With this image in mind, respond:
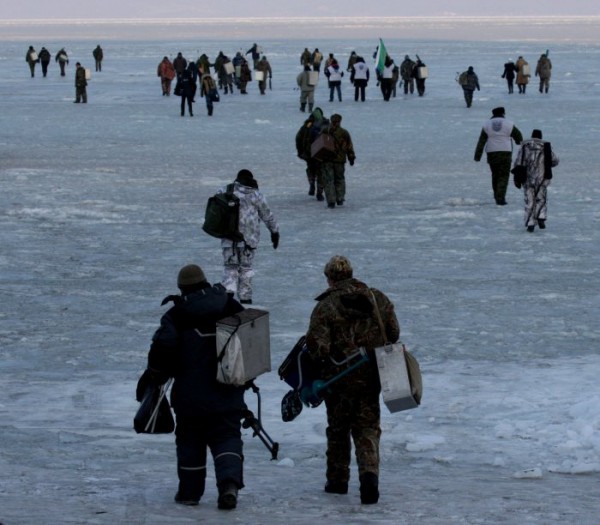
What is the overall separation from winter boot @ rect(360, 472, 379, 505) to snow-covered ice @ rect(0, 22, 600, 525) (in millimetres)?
71

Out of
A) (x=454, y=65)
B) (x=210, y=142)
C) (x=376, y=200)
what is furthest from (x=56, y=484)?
(x=454, y=65)

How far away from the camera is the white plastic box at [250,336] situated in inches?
266

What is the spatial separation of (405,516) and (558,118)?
92.4ft

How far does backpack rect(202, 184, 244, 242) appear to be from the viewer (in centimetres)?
1235

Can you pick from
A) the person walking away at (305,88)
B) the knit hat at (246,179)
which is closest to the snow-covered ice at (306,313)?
the knit hat at (246,179)

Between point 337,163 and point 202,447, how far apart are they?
40.2 feet

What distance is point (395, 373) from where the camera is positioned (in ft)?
22.8

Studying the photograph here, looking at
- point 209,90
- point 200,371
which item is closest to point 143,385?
point 200,371

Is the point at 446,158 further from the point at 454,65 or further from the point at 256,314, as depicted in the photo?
the point at 454,65

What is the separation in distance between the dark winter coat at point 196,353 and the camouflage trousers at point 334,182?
40.4ft

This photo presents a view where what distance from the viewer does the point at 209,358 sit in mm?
6848

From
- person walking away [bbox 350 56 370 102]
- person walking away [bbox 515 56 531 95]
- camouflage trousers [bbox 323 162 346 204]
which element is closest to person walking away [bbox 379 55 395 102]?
person walking away [bbox 350 56 370 102]

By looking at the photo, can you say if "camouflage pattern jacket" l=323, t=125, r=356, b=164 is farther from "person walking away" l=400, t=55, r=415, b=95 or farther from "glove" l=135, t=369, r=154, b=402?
"person walking away" l=400, t=55, r=415, b=95

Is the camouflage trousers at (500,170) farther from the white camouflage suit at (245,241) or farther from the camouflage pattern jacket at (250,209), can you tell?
the camouflage pattern jacket at (250,209)
